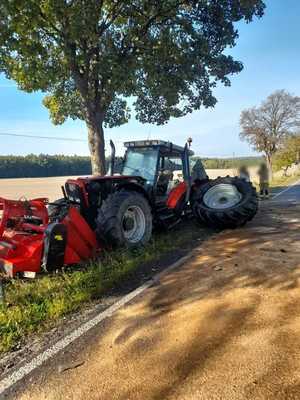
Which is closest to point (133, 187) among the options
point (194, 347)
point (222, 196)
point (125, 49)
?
point (222, 196)

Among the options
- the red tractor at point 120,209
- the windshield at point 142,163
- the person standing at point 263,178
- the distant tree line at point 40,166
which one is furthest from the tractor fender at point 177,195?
the distant tree line at point 40,166

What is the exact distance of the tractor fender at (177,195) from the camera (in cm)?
746

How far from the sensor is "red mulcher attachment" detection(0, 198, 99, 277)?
441 centimetres

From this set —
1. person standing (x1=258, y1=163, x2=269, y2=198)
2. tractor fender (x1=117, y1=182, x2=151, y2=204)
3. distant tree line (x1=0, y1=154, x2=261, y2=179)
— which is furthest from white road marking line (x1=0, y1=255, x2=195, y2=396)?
distant tree line (x1=0, y1=154, x2=261, y2=179)

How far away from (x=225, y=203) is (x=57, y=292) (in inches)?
194

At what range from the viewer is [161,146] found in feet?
24.5

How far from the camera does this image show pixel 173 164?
7949 millimetres

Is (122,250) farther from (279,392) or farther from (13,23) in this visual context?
(13,23)

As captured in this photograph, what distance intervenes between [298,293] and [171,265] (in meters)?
2.00

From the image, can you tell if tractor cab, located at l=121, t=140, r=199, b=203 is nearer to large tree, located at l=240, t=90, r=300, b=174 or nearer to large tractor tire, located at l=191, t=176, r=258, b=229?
large tractor tire, located at l=191, t=176, r=258, b=229

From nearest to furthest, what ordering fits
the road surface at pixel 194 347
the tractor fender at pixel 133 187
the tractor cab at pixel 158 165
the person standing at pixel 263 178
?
1. the road surface at pixel 194 347
2. the tractor fender at pixel 133 187
3. the tractor cab at pixel 158 165
4. the person standing at pixel 263 178

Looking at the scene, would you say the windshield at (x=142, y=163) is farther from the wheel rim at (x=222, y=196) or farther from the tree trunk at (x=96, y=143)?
the tree trunk at (x=96, y=143)

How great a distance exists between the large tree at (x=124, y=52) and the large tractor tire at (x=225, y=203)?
4.46 metres

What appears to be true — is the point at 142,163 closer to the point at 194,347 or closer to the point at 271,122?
the point at 194,347
